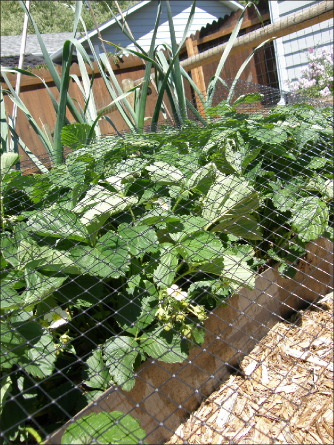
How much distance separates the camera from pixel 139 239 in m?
0.92

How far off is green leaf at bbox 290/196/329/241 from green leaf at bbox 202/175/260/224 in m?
0.14

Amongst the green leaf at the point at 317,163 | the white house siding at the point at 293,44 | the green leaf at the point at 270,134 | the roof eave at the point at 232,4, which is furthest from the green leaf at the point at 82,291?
the roof eave at the point at 232,4

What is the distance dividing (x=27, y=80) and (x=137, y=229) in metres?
3.73

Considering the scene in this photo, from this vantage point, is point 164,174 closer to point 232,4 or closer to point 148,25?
point 148,25

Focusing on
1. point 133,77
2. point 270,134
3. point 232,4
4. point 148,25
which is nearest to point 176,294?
point 270,134

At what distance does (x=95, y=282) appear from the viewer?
892mm

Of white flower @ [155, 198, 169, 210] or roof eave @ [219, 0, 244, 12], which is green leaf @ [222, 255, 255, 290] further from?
roof eave @ [219, 0, 244, 12]

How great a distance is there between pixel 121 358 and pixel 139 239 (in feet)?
0.96

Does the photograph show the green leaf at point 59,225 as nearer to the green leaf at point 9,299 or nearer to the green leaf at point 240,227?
the green leaf at point 9,299

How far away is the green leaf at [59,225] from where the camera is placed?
938 millimetres

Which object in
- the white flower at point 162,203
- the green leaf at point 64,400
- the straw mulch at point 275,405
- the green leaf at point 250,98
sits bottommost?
the straw mulch at point 275,405

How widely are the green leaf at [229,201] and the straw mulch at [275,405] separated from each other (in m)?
0.34

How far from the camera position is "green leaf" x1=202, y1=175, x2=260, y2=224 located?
1.09 metres

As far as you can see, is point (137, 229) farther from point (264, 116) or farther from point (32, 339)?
point (264, 116)
